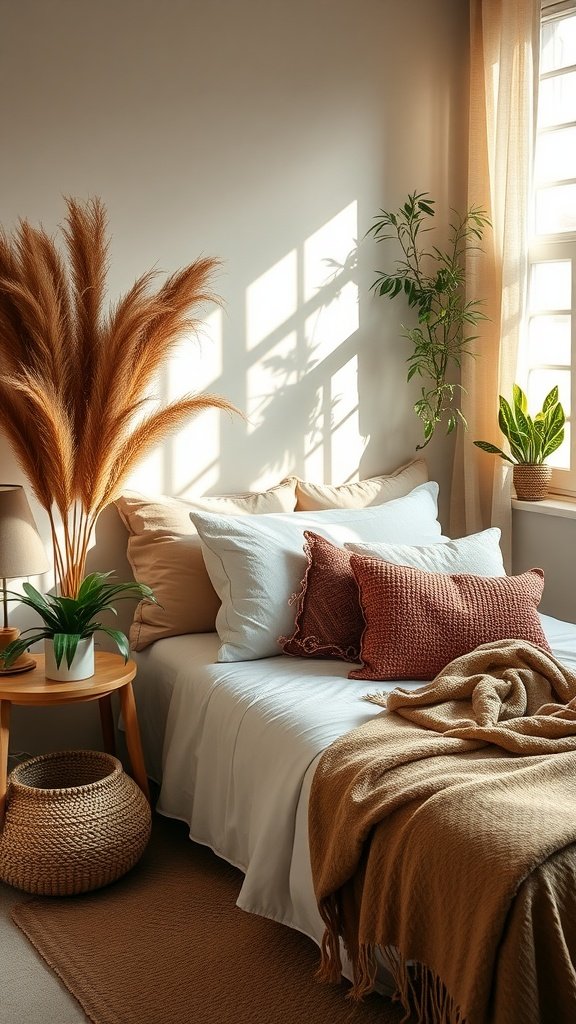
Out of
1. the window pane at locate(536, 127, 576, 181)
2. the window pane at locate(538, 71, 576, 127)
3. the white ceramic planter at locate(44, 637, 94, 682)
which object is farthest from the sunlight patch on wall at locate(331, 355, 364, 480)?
the white ceramic planter at locate(44, 637, 94, 682)

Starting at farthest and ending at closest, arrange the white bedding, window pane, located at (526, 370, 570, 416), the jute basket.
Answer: window pane, located at (526, 370, 570, 416)
the jute basket
the white bedding

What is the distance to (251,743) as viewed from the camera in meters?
2.60

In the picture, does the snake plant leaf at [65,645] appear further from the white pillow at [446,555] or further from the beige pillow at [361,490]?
the beige pillow at [361,490]

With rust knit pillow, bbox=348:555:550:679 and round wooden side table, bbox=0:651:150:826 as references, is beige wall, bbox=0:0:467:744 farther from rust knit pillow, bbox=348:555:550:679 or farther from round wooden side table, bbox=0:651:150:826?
rust knit pillow, bbox=348:555:550:679

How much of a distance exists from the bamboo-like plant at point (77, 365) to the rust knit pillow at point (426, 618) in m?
0.76

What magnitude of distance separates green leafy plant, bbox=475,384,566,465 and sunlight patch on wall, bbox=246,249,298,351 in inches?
36.5

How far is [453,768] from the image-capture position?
2137mm

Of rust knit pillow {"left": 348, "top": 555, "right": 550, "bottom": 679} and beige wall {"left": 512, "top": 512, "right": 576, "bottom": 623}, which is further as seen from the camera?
beige wall {"left": 512, "top": 512, "right": 576, "bottom": 623}

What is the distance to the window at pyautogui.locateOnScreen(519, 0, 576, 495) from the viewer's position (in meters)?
3.79

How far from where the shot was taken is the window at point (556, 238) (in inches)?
149

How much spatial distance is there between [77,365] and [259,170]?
106 centimetres

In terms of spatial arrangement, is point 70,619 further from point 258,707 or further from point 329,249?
point 329,249

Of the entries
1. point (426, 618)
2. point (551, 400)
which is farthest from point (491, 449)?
point (426, 618)

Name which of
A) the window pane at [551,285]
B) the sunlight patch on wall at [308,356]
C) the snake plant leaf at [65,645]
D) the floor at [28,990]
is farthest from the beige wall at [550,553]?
the floor at [28,990]
